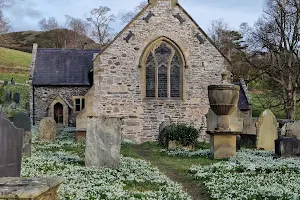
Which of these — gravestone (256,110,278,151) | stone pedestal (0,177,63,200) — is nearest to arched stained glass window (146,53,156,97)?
gravestone (256,110,278,151)

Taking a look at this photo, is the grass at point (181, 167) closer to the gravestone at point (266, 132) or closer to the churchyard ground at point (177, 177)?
the churchyard ground at point (177, 177)

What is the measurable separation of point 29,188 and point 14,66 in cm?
6378

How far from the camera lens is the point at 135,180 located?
11242 millimetres

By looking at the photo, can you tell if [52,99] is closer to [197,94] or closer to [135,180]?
[197,94]

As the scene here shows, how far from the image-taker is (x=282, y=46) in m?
33.6

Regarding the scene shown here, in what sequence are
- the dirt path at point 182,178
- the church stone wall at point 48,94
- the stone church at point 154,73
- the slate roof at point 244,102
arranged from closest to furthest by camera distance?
1. the dirt path at point 182,178
2. the stone church at point 154,73
3. the slate roof at point 244,102
4. the church stone wall at point 48,94

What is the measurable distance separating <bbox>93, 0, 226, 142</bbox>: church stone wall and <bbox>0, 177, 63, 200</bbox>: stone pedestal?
18.4m

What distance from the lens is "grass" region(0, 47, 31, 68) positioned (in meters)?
67.1

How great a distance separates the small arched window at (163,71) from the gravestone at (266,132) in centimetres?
712

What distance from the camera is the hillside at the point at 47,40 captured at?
76.7 meters

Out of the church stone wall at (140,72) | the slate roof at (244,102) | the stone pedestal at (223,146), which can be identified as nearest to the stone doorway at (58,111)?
the church stone wall at (140,72)

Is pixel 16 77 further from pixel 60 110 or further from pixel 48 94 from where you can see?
pixel 60 110

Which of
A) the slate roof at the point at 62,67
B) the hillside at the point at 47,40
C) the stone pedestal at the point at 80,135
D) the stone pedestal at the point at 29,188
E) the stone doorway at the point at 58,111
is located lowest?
the stone pedestal at the point at 80,135

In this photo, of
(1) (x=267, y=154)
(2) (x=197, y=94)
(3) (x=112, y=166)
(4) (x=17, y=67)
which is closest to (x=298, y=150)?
(1) (x=267, y=154)
